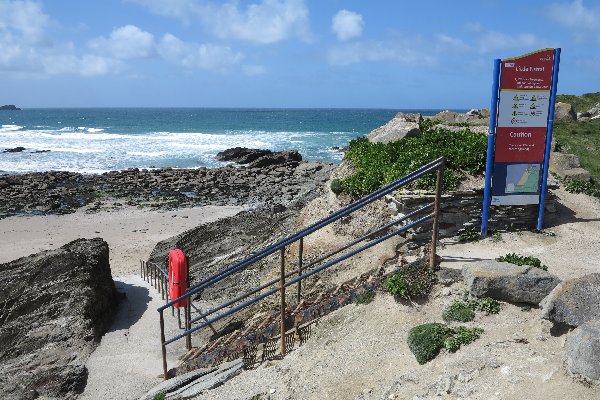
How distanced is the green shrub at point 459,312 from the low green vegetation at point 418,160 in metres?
3.76

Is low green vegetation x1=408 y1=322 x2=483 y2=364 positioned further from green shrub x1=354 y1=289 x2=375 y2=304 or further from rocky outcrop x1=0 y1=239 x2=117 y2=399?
rocky outcrop x1=0 y1=239 x2=117 y2=399

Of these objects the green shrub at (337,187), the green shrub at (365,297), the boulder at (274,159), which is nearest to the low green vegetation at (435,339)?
the green shrub at (365,297)

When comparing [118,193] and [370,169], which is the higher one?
[370,169]

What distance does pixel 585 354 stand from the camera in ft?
14.7

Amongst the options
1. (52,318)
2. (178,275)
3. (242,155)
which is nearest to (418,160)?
(178,275)

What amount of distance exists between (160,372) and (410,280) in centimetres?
428

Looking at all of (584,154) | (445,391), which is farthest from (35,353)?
(584,154)

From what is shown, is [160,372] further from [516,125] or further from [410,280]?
[516,125]

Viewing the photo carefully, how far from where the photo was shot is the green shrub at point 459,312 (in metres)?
6.05

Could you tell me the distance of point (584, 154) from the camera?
16.1 metres

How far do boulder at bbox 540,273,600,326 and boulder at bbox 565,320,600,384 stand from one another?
14.8 inches

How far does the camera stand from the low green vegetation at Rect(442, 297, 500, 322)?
6.07 m

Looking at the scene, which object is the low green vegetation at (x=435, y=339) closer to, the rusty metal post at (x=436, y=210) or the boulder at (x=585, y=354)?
the boulder at (x=585, y=354)

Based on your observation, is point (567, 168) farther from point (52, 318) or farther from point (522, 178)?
point (52, 318)
